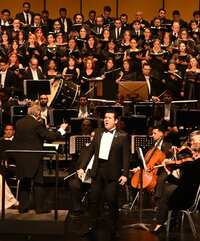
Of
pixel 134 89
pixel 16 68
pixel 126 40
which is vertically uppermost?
pixel 126 40

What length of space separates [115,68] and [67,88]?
4.39 feet

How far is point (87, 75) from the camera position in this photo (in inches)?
418

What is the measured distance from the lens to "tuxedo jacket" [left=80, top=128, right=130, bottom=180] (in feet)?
18.2

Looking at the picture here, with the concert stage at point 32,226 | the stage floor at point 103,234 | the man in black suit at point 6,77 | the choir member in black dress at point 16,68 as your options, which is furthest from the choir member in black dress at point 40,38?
the concert stage at point 32,226

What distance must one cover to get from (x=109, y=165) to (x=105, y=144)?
22 centimetres

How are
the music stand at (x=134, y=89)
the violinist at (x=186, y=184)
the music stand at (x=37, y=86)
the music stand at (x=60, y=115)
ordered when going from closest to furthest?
the violinist at (x=186, y=184), the music stand at (x=60, y=115), the music stand at (x=37, y=86), the music stand at (x=134, y=89)

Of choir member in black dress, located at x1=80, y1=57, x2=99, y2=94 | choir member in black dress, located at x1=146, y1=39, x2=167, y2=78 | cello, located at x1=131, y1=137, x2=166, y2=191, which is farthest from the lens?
choir member in black dress, located at x1=146, y1=39, x2=167, y2=78

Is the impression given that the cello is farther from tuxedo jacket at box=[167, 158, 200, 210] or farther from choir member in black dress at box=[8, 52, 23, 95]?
choir member in black dress at box=[8, 52, 23, 95]

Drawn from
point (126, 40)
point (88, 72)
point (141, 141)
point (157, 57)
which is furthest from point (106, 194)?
point (126, 40)

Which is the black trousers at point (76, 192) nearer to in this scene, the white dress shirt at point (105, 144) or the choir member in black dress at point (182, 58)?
the white dress shirt at point (105, 144)

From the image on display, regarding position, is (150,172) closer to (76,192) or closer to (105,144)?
(76,192)

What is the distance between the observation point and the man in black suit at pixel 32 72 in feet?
33.9

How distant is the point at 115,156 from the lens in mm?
5582

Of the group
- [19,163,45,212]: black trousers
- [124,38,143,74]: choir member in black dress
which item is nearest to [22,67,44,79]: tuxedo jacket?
[124,38,143,74]: choir member in black dress
